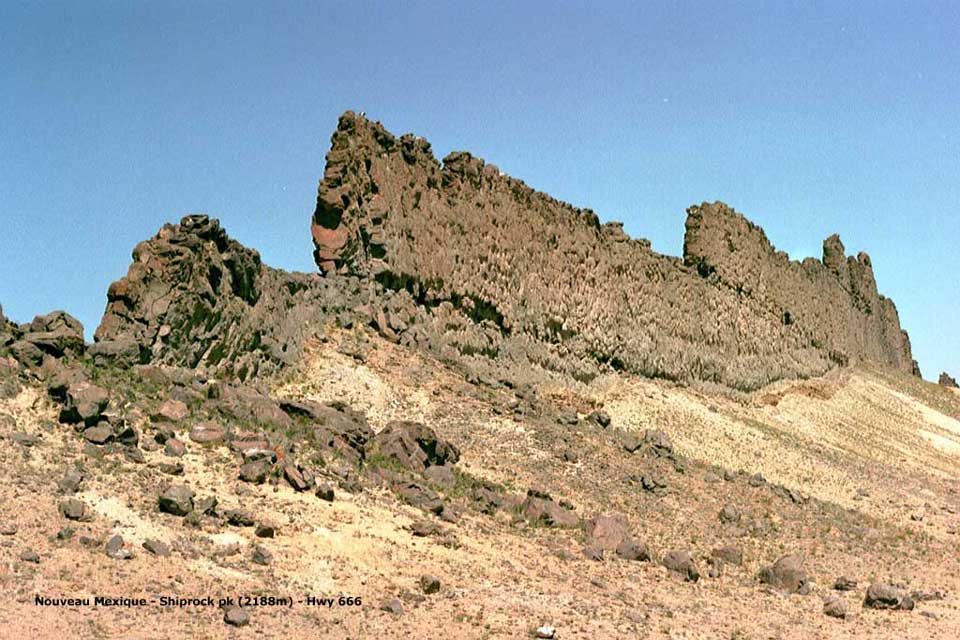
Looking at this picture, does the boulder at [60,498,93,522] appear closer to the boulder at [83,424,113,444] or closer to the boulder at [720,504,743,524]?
the boulder at [83,424,113,444]

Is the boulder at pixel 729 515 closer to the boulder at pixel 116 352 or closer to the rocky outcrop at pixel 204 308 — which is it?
the rocky outcrop at pixel 204 308

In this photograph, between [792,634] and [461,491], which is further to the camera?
[461,491]

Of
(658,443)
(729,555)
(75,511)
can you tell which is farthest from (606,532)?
(75,511)

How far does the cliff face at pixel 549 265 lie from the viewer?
2627cm

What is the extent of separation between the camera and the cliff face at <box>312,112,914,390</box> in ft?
86.2

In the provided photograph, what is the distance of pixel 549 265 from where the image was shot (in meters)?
29.0

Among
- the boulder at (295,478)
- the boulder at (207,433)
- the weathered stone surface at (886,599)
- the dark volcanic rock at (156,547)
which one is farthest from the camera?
the boulder at (207,433)

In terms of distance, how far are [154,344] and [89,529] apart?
272 inches

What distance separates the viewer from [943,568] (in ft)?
64.6

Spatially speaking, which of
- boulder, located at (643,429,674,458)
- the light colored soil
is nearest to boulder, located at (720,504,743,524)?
the light colored soil

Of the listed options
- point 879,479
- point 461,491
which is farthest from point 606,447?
point 879,479

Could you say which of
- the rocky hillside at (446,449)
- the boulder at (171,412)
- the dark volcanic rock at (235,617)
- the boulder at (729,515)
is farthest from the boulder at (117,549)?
the boulder at (729,515)

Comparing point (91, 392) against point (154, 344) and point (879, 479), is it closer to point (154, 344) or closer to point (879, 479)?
point (154, 344)

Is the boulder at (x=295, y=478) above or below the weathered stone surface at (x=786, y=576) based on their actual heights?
below
